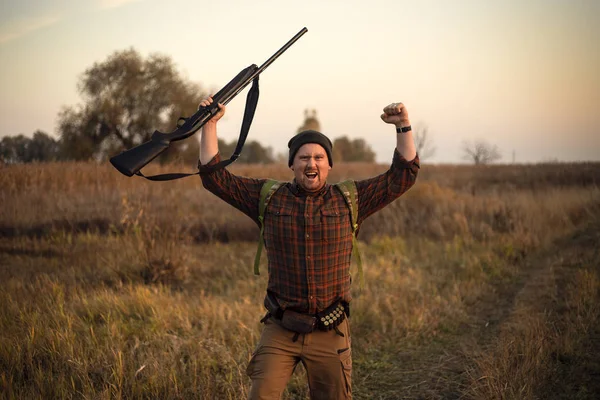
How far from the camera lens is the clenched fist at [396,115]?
2689 mm

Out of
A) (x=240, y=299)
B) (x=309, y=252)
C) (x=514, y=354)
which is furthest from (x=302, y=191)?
(x=240, y=299)

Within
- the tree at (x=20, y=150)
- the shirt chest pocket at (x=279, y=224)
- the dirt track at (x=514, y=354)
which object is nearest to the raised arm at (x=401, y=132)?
the shirt chest pocket at (x=279, y=224)

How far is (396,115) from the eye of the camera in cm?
274

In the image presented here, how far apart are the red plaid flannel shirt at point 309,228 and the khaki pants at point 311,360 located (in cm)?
18

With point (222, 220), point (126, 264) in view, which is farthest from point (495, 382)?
point (222, 220)

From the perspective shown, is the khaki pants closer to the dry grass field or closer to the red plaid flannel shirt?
the red plaid flannel shirt

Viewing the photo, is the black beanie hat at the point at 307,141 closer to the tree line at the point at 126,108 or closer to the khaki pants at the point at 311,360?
the khaki pants at the point at 311,360

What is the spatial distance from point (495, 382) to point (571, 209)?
9262 millimetres

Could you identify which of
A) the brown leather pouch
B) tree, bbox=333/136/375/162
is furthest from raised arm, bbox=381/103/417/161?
tree, bbox=333/136/375/162

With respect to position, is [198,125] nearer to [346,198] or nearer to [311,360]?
[346,198]

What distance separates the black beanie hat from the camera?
8.94 ft

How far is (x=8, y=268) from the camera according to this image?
668cm

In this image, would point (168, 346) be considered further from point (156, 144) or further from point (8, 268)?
point (8, 268)

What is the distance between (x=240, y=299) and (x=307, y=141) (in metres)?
3.76
